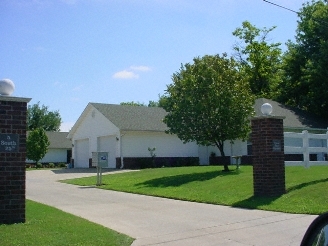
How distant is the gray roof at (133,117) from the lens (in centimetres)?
3392

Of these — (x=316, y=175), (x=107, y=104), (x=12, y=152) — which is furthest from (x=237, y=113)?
(x=107, y=104)

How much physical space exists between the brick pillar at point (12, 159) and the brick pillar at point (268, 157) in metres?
7.00

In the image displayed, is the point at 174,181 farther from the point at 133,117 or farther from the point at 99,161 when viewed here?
the point at 133,117

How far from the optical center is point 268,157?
44.8 feet

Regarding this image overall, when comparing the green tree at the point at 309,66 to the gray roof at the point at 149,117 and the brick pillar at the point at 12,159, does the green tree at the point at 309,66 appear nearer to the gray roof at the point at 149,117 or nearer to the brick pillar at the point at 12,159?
the gray roof at the point at 149,117

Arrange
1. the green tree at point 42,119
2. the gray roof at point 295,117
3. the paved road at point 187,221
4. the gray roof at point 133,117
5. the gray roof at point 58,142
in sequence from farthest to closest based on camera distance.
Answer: the green tree at point 42,119
the gray roof at point 58,142
the gray roof at point 295,117
the gray roof at point 133,117
the paved road at point 187,221

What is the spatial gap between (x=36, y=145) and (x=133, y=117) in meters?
17.0

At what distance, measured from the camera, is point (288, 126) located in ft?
112

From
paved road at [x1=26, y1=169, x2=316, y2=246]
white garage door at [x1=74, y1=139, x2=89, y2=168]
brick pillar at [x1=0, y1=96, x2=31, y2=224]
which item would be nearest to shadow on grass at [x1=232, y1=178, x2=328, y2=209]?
paved road at [x1=26, y1=169, x2=316, y2=246]

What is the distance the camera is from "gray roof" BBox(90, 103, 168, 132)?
3392 cm

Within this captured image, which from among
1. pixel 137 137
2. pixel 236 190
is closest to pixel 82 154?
pixel 137 137

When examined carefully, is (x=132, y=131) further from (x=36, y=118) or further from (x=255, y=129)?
(x=36, y=118)

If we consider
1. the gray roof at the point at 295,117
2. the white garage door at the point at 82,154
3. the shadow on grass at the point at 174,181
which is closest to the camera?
the shadow on grass at the point at 174,181

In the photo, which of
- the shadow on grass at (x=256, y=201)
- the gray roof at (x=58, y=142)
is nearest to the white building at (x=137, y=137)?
the gray roof at (x=58, y=142)
